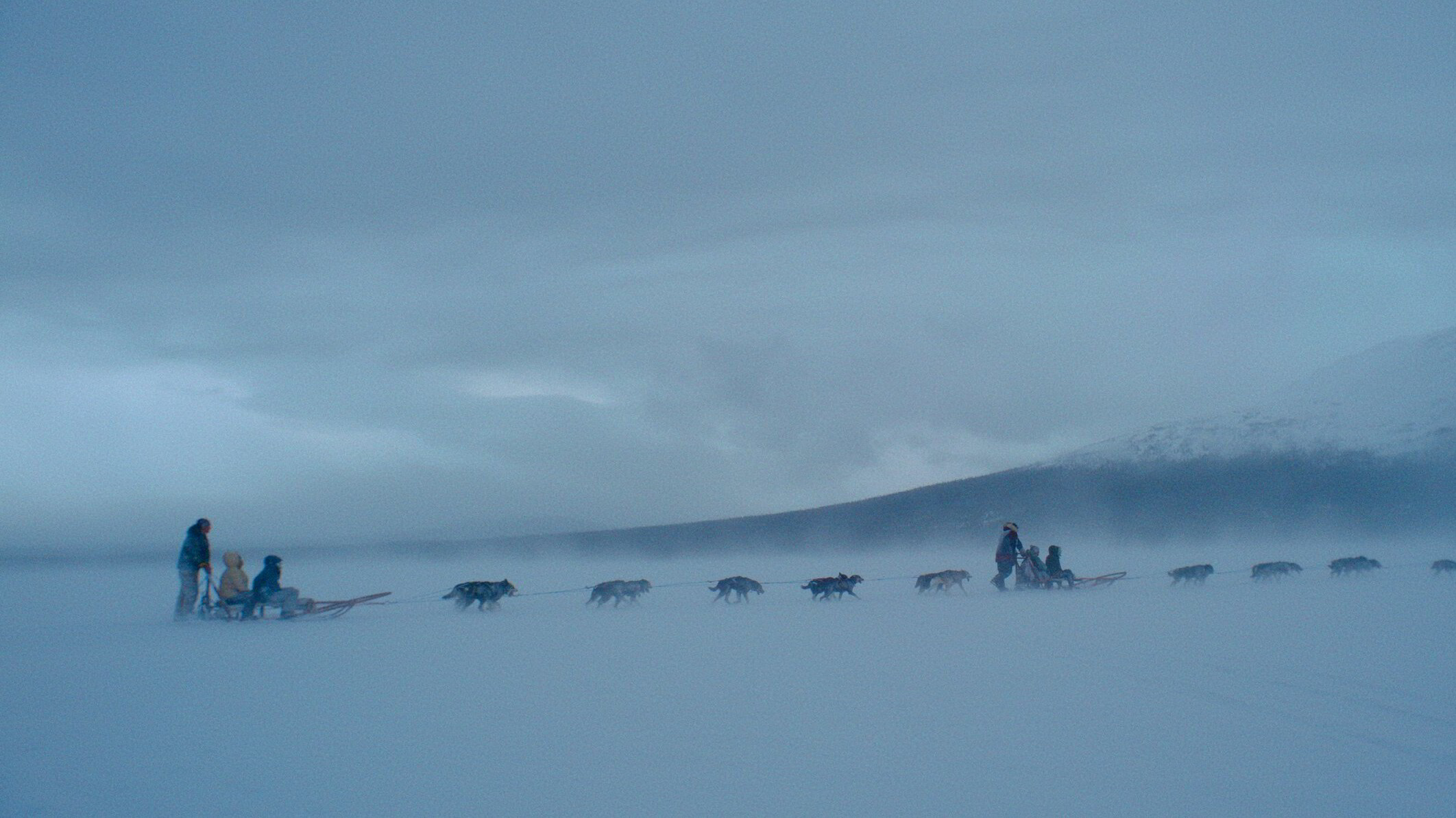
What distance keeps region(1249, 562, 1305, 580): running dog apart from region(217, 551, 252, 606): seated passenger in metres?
20.1

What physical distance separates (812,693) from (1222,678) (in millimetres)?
3741

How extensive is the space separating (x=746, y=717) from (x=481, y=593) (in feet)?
32.7

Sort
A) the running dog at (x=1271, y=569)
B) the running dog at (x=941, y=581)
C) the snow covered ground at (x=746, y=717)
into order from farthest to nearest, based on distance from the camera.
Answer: the running dog at (x=1271, y=569) < the running dog at (x=941, y=581) < the snow covered ground at (x=746, y=717)

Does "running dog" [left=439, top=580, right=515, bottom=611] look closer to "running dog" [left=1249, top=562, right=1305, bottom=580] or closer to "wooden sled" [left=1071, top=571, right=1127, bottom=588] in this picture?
"wooden sled" [left=1071, top=571, right=1127, bottom=588]

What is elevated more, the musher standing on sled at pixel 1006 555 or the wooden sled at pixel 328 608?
the musher standing on sled at pixel 1006 555

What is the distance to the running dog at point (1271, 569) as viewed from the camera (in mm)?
20766

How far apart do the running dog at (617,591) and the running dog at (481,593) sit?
1533 millimetres

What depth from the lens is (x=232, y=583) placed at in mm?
14062

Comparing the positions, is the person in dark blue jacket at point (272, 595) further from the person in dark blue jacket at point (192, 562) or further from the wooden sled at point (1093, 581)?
the wooden sled at point (1093, 581)

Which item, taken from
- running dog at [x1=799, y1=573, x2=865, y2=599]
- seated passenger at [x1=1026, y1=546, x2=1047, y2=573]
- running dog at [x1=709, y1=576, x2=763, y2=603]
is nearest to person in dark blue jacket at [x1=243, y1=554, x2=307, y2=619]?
running dog at [x1=709, y1=576, x2=763, y2=603]

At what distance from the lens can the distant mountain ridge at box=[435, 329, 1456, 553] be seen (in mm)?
53594

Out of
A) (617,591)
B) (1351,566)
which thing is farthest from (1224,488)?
(617,591)

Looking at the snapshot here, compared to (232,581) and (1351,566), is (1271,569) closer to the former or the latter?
(1351,566)

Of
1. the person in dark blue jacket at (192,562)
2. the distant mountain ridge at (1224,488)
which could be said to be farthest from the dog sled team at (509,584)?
the distant mountain ridge at (1224,488)
